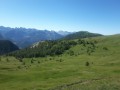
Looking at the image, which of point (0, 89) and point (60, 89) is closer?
point (60, 89)

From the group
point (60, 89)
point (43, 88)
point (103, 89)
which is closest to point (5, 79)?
point (43, 88)

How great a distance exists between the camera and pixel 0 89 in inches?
3536

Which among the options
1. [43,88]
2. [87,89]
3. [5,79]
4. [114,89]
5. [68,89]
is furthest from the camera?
[5,79]

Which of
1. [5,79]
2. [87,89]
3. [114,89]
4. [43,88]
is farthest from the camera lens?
[5,79]

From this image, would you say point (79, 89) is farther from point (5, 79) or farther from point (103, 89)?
point (5, 79)

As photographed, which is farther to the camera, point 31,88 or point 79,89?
point 31,88

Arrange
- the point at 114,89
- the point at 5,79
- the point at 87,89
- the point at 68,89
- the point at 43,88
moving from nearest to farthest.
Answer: the point at 114,89 < the point at 87,89 < the point at 68,89 < the point at 43,88 < the point at 5,79

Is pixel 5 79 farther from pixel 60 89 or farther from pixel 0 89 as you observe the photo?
pixel 60 89

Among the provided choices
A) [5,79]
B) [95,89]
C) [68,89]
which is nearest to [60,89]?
[68,89]

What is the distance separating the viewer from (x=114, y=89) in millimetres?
64500

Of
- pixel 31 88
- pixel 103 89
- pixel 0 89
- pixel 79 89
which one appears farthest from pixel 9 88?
pixel 103 89

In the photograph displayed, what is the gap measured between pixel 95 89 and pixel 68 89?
398 inches

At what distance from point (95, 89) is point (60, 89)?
13.2 m

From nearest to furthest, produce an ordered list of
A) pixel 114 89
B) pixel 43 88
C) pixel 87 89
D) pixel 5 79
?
pixel 114 89 < pixel 87 89 < pixel 43 88 < pixel 5 79
